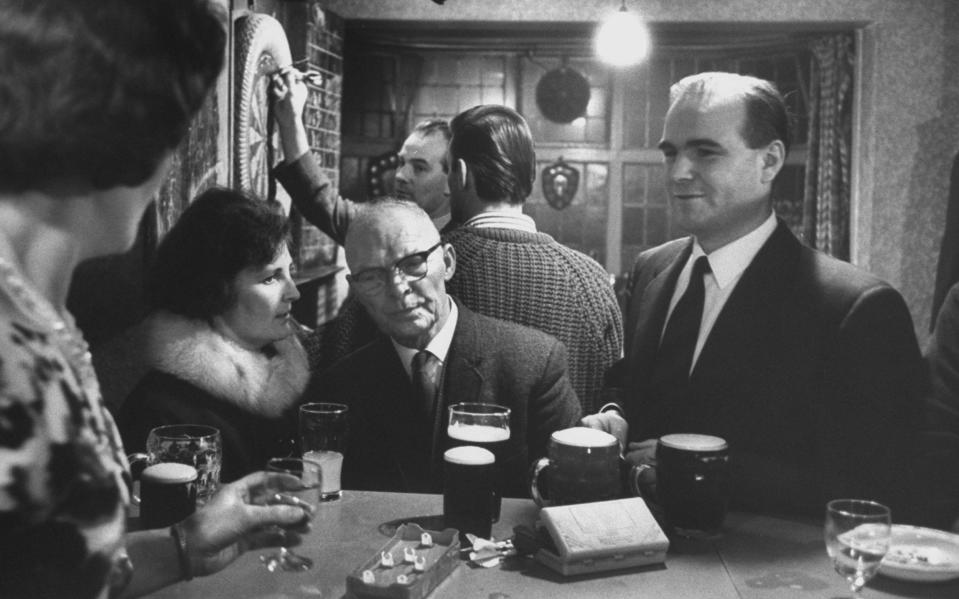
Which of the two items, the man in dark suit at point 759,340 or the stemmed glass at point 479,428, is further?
the man in dark suit at point 759,340

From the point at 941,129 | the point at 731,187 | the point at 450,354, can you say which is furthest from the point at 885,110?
the point at 450,354

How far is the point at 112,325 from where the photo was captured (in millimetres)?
2734

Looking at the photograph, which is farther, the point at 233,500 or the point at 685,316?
the point at 685,316

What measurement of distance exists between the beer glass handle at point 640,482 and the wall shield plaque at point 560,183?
537cm

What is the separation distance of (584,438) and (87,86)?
109 cm

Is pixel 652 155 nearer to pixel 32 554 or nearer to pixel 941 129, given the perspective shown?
pixel 941 129

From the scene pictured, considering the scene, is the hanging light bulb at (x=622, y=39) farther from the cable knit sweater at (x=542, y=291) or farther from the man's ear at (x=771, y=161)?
the man's ear at (x=771, y=161)

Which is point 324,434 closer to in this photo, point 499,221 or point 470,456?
point 470,456

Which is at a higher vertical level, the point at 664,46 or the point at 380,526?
the point at 664,46

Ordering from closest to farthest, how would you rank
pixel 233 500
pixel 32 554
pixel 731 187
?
pixel 32 554
pixel 233 500
pixel 731 187

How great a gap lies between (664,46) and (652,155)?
2.65 feet

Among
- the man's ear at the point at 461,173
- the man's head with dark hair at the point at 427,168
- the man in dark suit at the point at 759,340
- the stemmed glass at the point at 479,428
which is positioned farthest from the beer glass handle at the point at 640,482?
the man's head with dark hair at the point at 427,168

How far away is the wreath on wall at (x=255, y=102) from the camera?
3396 millimetres

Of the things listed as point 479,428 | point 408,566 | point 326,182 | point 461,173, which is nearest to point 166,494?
point 408,566
